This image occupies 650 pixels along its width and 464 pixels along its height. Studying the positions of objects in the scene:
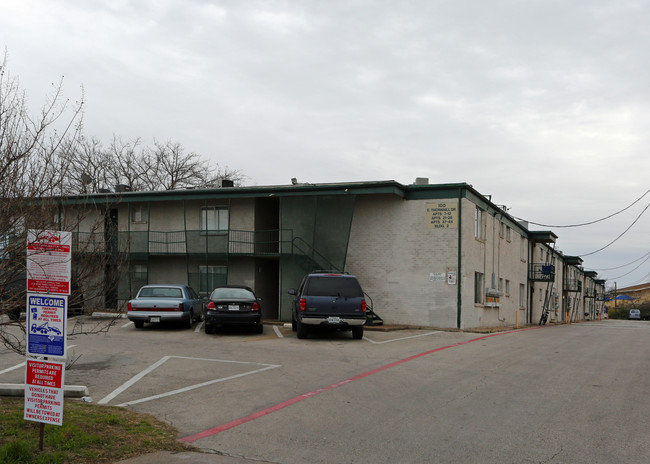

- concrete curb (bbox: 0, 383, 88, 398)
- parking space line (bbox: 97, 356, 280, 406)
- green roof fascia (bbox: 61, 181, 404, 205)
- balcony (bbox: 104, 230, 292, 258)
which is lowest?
parking space line (bbox: 97, 356, 280, 406)

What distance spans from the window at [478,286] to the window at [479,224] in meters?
1.66

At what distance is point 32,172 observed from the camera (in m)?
6.45

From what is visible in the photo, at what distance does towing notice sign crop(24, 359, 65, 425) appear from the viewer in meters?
5.76

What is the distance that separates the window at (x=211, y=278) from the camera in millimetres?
27047

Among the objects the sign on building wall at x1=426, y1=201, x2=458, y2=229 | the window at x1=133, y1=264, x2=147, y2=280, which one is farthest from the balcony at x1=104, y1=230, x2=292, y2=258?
the sign on building wall at x1=426, y1=201, x2=458, y2=229

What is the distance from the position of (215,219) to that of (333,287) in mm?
11716

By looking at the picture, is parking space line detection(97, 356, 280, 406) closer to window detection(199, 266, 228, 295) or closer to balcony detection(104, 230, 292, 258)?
balcony detection(104, 230, 292, 258)

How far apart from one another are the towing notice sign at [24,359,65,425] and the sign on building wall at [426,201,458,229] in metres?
19.5

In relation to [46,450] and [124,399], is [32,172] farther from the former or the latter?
[124,399]

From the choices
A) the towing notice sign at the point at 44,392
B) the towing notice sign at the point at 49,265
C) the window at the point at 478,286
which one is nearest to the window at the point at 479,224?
the window at the point at 478,286

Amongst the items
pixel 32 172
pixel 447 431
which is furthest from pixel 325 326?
pixel 32 172

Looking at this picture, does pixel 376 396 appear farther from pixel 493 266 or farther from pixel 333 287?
pixel 493 266

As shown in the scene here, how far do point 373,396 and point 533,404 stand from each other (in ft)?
7.50

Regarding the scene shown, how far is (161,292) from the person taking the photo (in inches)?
814
